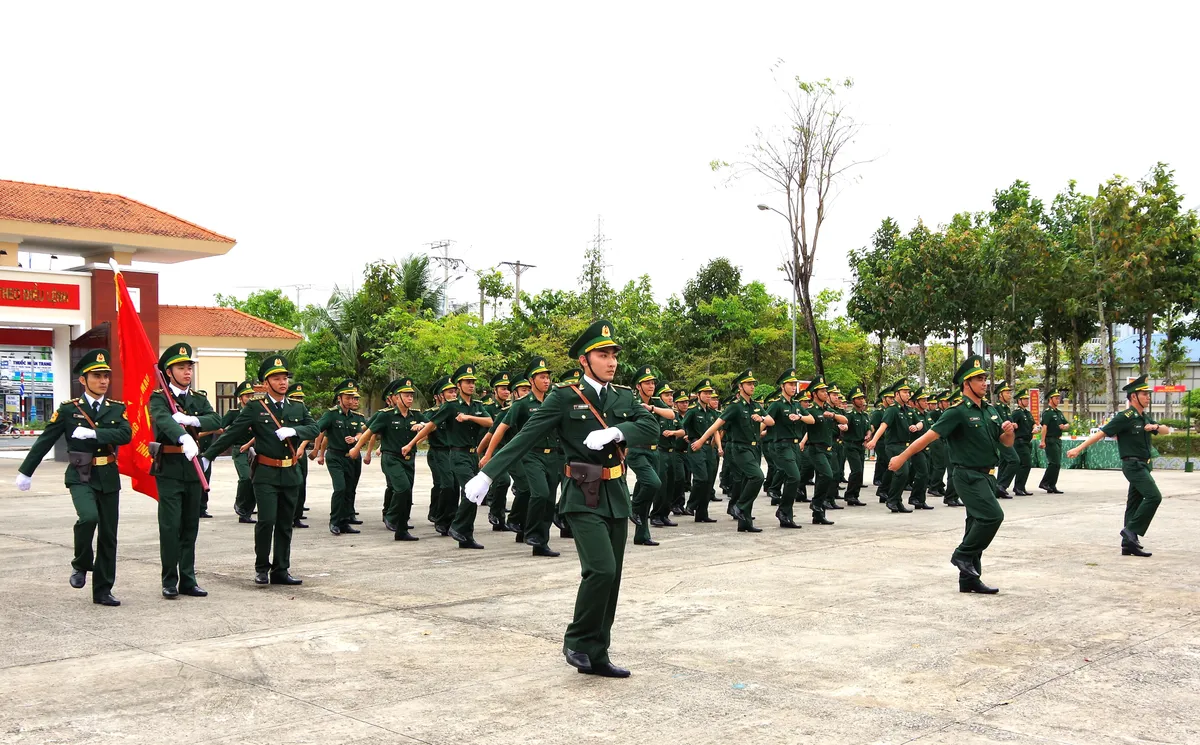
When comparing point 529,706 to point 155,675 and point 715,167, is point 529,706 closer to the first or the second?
point 155,675

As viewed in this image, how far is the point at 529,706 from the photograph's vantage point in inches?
211

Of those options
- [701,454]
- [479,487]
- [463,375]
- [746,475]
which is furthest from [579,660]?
[701,454]

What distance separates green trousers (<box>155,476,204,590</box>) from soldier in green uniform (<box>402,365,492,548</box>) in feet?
11.7

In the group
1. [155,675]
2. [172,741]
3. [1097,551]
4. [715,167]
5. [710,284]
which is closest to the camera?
[172,741]

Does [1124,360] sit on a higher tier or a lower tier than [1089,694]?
higher

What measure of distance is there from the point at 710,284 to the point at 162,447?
41299mm

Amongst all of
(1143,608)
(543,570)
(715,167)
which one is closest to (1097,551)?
(1143,608)

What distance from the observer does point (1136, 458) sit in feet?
36.5

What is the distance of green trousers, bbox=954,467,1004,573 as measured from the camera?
28.5 ft

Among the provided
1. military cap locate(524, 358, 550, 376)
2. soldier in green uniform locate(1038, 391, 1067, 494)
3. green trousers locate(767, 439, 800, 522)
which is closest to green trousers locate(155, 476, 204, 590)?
military cap locate(524, 358, 550, 376)

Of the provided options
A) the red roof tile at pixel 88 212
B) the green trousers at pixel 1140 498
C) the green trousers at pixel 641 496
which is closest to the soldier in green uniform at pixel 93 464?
the green trousers at pixel 641 496

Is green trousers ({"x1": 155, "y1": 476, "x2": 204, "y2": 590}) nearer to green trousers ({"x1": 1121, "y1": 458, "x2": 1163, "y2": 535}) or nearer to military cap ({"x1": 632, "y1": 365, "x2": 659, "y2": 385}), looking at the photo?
military cap ({"x1": 632, "y1": 365, "x2": 659, "y2": 385})

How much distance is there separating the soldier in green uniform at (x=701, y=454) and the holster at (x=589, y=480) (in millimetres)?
8126

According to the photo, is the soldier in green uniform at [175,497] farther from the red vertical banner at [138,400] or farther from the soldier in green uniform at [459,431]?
the soldier in green uniform at [459,431]
